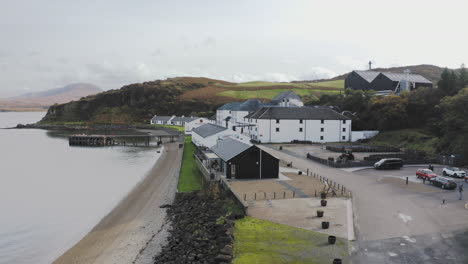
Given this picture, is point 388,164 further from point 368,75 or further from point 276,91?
point 276,91

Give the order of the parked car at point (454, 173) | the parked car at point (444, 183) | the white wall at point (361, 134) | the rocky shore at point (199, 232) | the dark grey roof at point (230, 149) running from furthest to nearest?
1. the white wall at point (361, 134)
2. the parked car at point (454, 173)
3. the dark grey roof at point (230, 149)
4. the parked car at point (444, 183)
5. the rocky shore at point (199, 232)

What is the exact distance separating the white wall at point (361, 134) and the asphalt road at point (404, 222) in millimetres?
34469

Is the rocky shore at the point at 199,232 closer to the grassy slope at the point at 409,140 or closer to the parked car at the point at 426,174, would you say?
the parked car at the point at 426,174

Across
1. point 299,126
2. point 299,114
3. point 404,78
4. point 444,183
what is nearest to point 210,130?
point 299,126

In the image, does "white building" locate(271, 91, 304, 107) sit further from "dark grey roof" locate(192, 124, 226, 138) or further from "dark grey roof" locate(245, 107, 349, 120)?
"dark grey roof" locate(192, 124, 226, 138)

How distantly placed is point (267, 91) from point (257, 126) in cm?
10780

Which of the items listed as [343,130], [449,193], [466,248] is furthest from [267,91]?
[466,248]

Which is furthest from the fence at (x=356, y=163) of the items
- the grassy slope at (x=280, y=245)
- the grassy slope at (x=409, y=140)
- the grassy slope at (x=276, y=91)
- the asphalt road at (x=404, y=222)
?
the grassy slope at (x=276, y=91)

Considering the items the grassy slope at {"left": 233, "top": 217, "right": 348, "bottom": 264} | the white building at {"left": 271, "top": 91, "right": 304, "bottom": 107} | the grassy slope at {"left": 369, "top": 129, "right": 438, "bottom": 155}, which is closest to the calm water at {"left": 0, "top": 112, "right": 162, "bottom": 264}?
the grassy slope at {"left": 233, "top": 217, "right": 348, "bottom": 264}

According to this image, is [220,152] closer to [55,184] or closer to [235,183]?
[235,183]

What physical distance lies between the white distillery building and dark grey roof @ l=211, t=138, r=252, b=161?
84.3 ft

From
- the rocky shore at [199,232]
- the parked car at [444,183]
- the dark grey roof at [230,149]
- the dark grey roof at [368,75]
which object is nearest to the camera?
the rocky shore at [199,232]

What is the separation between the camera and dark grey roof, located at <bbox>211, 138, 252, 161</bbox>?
1315 inches

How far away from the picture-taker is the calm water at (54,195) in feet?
76.8
